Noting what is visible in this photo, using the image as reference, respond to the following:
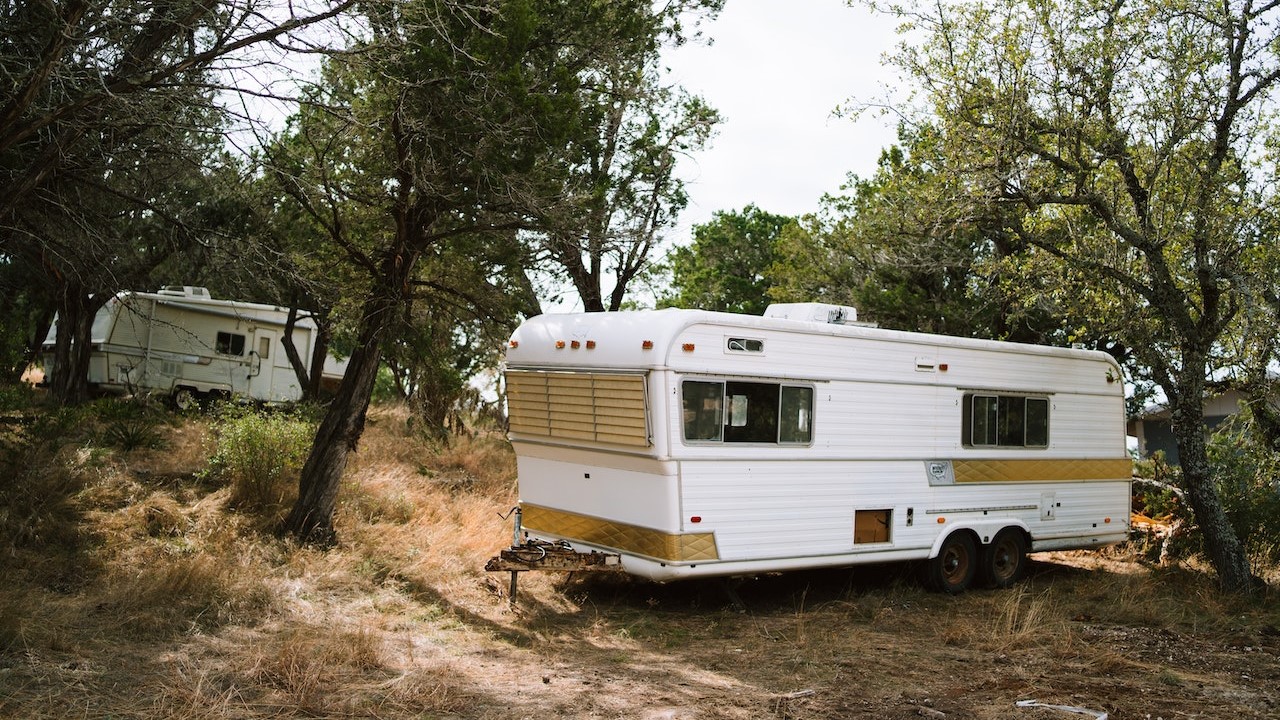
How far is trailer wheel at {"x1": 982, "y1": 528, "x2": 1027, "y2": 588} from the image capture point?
37.7ft

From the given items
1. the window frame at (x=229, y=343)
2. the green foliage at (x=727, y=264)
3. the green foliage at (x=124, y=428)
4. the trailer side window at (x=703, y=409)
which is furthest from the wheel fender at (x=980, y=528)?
the green foliage at (x=727, y=264)

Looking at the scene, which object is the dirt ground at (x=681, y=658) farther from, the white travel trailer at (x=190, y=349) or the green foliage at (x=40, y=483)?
the white travel trailer at (x=190, y=349)

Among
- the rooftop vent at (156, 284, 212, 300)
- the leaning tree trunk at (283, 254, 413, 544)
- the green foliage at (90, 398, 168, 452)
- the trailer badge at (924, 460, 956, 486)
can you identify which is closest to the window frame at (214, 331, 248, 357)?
the rooftop vent at (156, 284, 212, 300)

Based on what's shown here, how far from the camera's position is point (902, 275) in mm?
20281

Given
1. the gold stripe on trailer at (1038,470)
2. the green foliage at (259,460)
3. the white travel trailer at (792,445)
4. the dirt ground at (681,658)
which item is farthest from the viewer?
the green foliage at (259,460)

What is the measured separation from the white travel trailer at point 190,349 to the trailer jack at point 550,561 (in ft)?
38.8

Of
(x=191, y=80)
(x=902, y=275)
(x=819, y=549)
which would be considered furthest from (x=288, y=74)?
(x=902, y=275)

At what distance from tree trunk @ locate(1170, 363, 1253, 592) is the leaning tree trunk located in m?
8.61

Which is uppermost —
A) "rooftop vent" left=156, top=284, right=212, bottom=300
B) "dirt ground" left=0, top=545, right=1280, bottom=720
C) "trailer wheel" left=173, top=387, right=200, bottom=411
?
"rooftop vent" left=156, top=284, right=212, bottom=300

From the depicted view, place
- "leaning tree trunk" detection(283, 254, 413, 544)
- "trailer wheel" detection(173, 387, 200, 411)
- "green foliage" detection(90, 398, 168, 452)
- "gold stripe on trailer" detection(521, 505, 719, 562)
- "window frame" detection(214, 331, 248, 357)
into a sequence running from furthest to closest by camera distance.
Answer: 1. "window frame" detection(214, 331, 248, 357)
2. "trailer wheel" detection(173, 387, 200, 411)
3. "green foliage" detection(90, 398, 168, 452)
4. "leaning tree trunk" detection(283, 254, 413, 544)
5. "gold stripe on trailer" detection(521, 505, 719, 562)

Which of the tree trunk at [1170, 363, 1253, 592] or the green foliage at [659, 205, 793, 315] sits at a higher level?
the green foliage at [659, 205, 793, 315]

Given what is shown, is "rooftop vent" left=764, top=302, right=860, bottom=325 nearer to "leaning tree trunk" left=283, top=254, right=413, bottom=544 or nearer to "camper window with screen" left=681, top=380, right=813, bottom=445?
"camper window with screen" left=681, top=380, right=813, bottom=445

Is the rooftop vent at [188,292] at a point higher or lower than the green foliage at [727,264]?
lower

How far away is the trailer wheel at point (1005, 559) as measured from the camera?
452 inches
